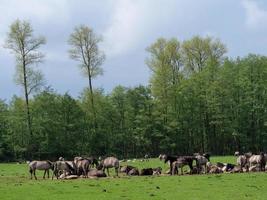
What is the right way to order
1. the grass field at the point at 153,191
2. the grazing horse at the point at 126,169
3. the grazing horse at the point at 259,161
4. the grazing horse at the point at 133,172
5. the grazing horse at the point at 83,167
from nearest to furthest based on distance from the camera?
the grass field at the point at 153,191, the grazing horse at the point at 83,167, the grazing horse at the point at 133,172, the grazing horse at the point at 259,161, the grazing horse at the point at 126,169

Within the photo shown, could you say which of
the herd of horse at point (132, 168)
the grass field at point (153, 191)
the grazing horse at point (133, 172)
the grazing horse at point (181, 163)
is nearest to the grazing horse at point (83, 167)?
the herd of horse at point (132, 168)

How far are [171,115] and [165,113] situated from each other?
1.91 metres

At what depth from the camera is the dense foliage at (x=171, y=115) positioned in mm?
88750

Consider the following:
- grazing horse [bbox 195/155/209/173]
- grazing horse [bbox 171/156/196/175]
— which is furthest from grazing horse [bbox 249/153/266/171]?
grazing horse [bbox 171/156/196/175]

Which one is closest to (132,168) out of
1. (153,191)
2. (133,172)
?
(133,172)

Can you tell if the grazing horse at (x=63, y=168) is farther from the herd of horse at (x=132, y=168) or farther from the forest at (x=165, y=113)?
the forest at (x=165, y=113)

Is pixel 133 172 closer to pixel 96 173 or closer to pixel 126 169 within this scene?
pixel 126 169

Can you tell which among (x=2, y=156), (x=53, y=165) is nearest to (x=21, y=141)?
Answer: (x=2, y=156)

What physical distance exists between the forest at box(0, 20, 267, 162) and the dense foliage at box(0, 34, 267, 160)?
166 millimetres

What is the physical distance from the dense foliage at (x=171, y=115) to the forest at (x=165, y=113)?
0.17 metres

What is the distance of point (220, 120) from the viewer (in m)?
90.0

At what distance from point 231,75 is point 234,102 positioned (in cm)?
468

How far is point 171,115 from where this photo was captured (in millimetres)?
93438

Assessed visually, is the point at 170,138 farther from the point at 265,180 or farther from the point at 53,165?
the point at 265,180
